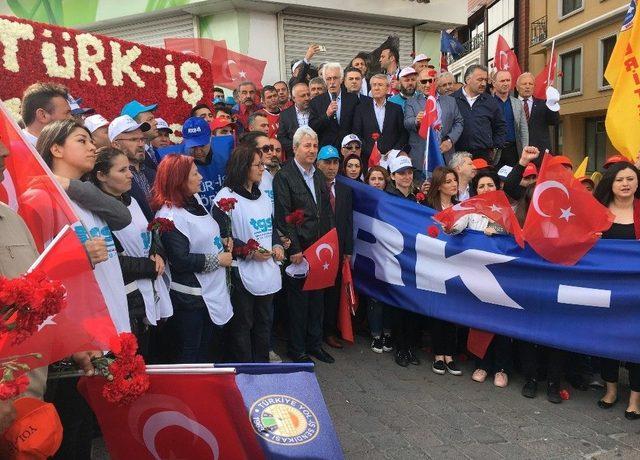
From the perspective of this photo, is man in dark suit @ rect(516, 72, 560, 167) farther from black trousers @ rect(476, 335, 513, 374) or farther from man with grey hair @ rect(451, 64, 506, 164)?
black trousers @ rect(476, 335, 513, 374)

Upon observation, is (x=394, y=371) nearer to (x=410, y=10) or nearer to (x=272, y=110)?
(x=272, y=110)

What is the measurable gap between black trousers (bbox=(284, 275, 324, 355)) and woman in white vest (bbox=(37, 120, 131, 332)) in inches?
82.3

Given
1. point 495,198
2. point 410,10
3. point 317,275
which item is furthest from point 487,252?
point 410,10

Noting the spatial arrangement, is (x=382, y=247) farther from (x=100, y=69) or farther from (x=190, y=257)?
(x=100, y=69)

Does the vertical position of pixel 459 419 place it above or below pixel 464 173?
below

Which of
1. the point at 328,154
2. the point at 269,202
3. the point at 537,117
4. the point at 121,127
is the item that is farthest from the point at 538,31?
the point at 121,127

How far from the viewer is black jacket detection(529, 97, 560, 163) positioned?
23.8 ft

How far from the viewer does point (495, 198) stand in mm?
4477

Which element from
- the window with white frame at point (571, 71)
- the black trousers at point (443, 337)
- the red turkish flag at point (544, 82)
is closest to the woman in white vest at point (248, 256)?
the black trousers at point (443, 337)

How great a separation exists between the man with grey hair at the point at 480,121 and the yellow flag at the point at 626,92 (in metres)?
1.71

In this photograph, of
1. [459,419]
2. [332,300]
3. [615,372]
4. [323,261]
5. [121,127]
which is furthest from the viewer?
[332,300]

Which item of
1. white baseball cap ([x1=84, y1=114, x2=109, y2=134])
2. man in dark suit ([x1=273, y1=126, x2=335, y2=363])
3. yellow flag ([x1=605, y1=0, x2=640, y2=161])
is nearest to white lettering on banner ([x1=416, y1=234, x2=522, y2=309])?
man in dark suit ([x1=273, y1=126, x2=335, y2=363])

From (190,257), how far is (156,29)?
412 inches

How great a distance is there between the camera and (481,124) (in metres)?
6.91
